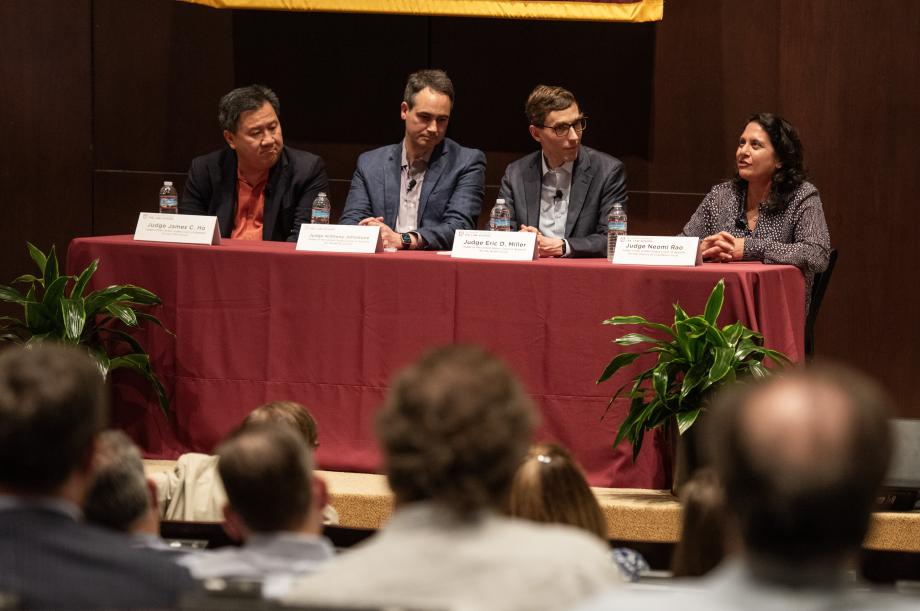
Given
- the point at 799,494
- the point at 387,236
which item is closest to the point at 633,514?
the point at 387,236

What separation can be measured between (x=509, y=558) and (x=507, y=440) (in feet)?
0.39

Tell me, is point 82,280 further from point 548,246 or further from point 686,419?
point 686,419

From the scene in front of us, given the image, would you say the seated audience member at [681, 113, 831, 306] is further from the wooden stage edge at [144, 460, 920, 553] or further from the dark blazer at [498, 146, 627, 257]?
the wooden stage edge at [144, 460, 920, 553]

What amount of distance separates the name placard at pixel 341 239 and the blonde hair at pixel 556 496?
1.98 m

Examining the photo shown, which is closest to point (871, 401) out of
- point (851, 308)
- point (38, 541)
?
point (38, 541)

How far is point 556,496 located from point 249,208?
9.49 feet

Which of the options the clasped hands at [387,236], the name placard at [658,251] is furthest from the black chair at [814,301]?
the clasped hands at [387,236]

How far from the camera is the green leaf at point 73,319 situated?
3627 millimetres

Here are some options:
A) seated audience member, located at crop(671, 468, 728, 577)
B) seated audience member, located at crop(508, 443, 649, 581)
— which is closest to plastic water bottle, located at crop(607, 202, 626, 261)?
seated audience member, located at crop(508, 443, 649, 581)

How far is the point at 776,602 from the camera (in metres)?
0.92

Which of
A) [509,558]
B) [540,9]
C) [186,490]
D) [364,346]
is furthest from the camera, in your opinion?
[540,9]

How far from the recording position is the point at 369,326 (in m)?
3.72

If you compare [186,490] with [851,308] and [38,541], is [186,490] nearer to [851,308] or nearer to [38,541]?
[38,541]

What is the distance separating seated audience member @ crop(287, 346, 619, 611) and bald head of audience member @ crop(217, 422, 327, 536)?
0.66 feet
